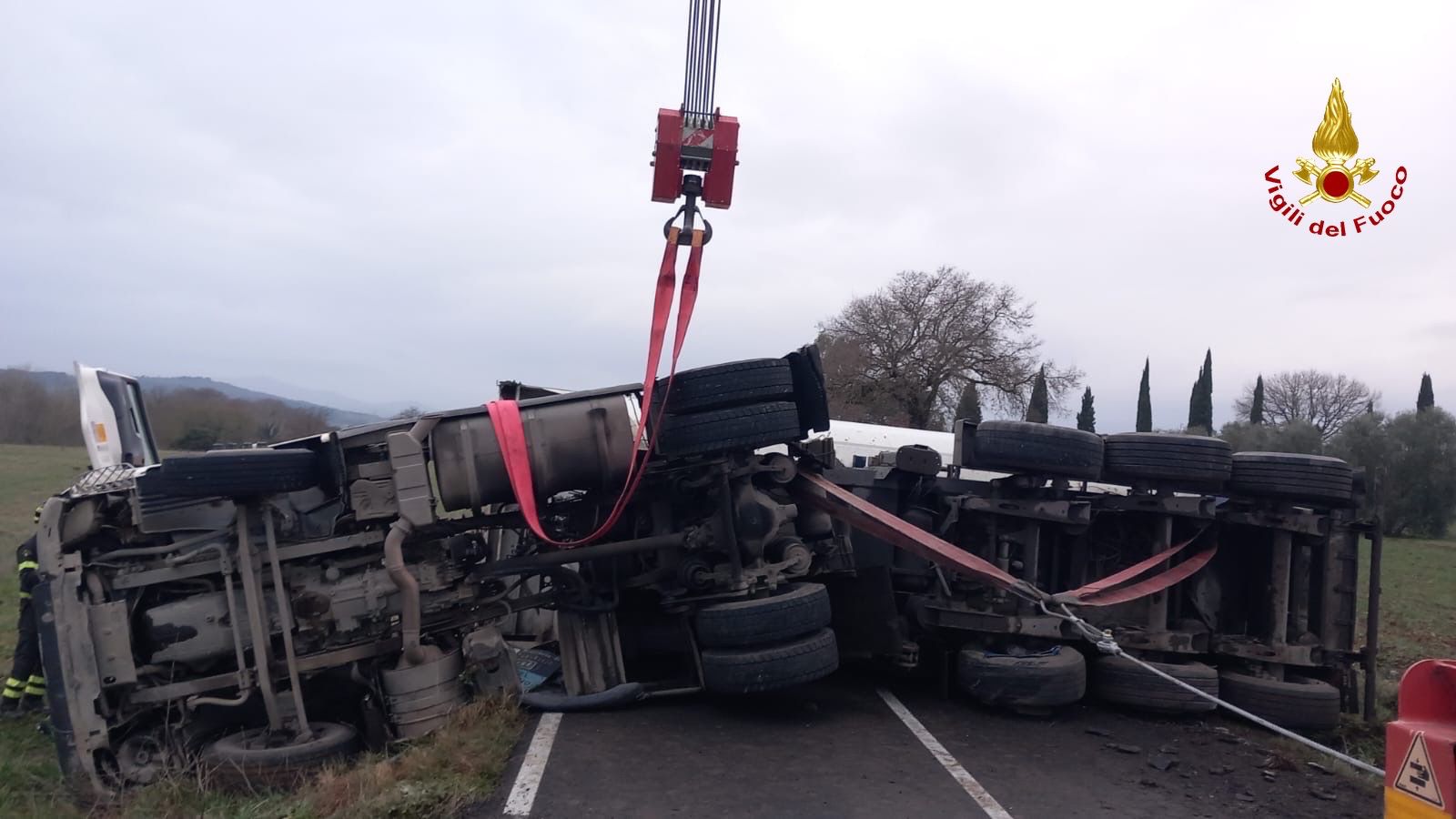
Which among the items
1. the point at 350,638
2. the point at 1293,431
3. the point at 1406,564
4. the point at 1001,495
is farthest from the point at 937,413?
the point at 350,638

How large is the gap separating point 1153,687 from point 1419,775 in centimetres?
470

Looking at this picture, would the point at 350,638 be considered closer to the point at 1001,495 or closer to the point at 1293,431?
the point at 1001,495

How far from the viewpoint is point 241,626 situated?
562 centimetres

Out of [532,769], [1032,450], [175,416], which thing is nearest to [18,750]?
[532,769]

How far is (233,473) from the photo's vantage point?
530cm

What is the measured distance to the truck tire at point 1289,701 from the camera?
6.71 metres

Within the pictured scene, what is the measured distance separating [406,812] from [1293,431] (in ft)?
116

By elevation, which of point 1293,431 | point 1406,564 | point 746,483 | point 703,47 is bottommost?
point 1406,564

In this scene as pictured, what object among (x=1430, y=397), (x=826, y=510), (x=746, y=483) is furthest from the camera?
(x=1430, y=397)

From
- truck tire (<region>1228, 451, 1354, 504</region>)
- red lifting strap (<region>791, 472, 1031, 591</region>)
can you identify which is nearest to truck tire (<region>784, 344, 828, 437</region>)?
red lifting strap (<region>791, 472, 1031, 591</region>)

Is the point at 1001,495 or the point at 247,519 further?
the point at 1001,495

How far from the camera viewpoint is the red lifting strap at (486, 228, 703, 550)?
5.83 metres

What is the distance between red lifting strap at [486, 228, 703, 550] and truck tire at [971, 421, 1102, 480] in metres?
2.38

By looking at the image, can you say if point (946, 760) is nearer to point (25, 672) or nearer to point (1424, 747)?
point (1424, 747)
